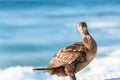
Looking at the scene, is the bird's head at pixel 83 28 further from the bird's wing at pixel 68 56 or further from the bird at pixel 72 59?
the bird's wing at pixel 68 56

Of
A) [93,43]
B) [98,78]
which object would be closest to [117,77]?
[98,78]

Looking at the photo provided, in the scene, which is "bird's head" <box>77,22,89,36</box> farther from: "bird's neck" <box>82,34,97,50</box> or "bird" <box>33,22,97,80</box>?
"bird" <box>33,22,97,80</box>

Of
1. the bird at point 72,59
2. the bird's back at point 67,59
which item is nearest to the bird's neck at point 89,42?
the bird at point 72,59

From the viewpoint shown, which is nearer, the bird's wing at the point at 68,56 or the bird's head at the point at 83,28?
the bird's wing at the point at 68,56

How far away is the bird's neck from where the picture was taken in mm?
16859

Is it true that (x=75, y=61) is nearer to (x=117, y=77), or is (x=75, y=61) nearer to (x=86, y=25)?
(x=86, y=25)

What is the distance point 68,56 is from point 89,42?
57 centimetres

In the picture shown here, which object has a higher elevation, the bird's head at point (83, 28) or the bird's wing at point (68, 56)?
the bird's head at point (83, 28)

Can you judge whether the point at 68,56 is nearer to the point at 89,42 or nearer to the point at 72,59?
the point at 72,59

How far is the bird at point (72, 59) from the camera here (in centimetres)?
1670

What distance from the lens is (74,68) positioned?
A: 1677 centimetres

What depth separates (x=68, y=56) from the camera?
1670 cm

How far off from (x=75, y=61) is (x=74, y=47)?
334 mm

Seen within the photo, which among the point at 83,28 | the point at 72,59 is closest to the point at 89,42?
the point at 83,28
